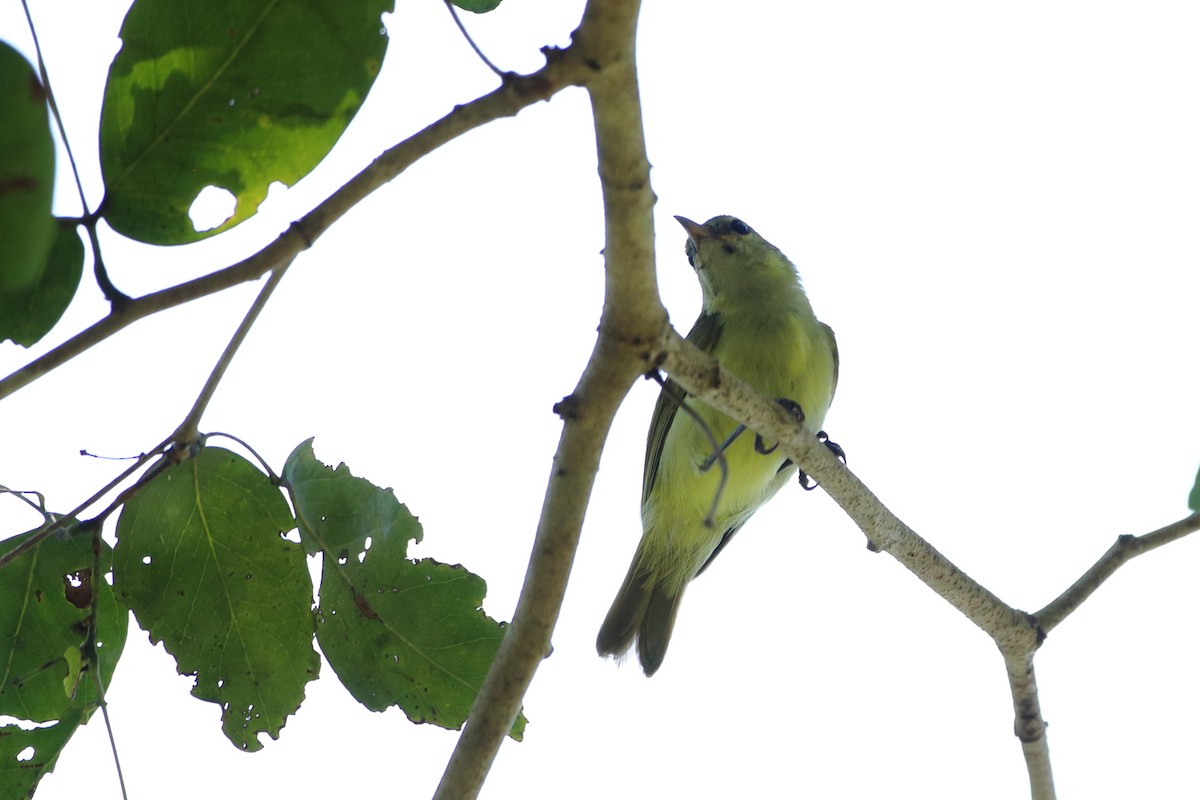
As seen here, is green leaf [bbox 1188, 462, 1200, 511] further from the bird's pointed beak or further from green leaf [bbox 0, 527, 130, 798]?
the bird's pointed beak

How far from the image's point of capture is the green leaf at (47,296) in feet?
5.30

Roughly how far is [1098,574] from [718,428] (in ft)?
5.37

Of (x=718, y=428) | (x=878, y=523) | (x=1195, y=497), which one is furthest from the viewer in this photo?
(x=718, y=428)

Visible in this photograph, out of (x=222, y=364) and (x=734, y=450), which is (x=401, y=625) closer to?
(x=222, y=364)

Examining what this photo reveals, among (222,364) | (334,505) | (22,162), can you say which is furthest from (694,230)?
(22,162)

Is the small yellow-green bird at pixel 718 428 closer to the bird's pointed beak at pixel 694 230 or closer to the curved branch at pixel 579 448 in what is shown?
the bird's pointed beak at pixel 694 230

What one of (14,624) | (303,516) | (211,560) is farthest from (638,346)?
(14,624)

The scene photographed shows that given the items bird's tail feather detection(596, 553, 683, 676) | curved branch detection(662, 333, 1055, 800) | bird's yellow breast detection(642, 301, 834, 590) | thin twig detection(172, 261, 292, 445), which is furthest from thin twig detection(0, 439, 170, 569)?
bird's tail feather detection(596, 553, 683, 676)

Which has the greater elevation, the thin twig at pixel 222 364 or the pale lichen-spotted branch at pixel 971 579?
the pale lichen-spotted branch at pixel 971 579

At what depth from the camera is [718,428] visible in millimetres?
4078

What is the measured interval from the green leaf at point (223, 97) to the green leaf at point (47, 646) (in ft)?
2.50

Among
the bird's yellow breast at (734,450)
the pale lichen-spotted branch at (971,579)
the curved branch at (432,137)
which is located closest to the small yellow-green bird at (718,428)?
the bird's yellow breast at (734,450)

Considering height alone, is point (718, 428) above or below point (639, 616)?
above

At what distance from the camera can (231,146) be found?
172cm
